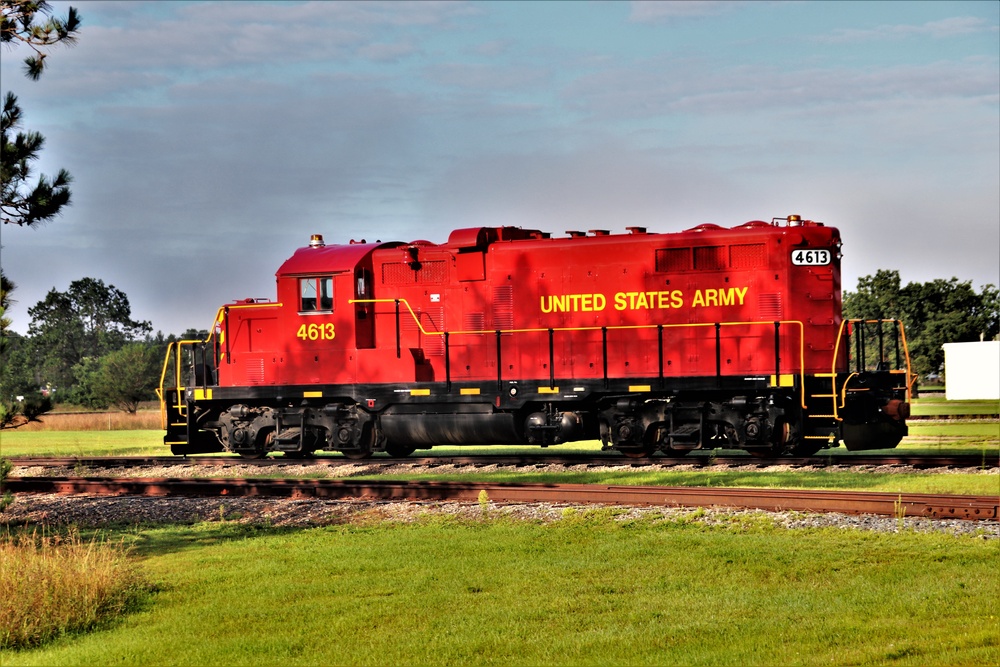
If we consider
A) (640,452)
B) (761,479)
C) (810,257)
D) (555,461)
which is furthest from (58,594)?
(810,257)

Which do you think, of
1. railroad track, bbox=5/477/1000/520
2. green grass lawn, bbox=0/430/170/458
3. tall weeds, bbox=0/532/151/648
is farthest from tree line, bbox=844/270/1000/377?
tall weeds, bbox=0/532/151/648

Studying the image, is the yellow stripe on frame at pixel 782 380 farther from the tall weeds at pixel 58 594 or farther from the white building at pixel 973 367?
the white building at pixel 973 367

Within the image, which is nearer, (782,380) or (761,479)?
(761,479)

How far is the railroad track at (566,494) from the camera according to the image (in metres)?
11.6

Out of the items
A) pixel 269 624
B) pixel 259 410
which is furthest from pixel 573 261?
pixel 269 624

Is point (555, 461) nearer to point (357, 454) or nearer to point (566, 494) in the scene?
point (357, 454)

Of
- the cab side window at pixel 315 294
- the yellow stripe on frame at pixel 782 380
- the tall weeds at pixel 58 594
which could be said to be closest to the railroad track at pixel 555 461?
the yellow stripe on frame at pixel 782 380

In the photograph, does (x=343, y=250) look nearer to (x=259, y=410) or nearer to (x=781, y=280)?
(x=259, y=410)

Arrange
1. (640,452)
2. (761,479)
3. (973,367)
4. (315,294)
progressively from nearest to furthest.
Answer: (761,479)
(640,452)
(315,294)
(973,367)

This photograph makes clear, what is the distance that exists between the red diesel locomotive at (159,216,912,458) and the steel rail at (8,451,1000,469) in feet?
0.96

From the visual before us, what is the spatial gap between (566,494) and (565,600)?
5042 millimetres

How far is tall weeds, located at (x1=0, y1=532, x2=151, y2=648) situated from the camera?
8039mm

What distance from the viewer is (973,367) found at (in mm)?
53375

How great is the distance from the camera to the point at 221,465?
19609 millimetres
